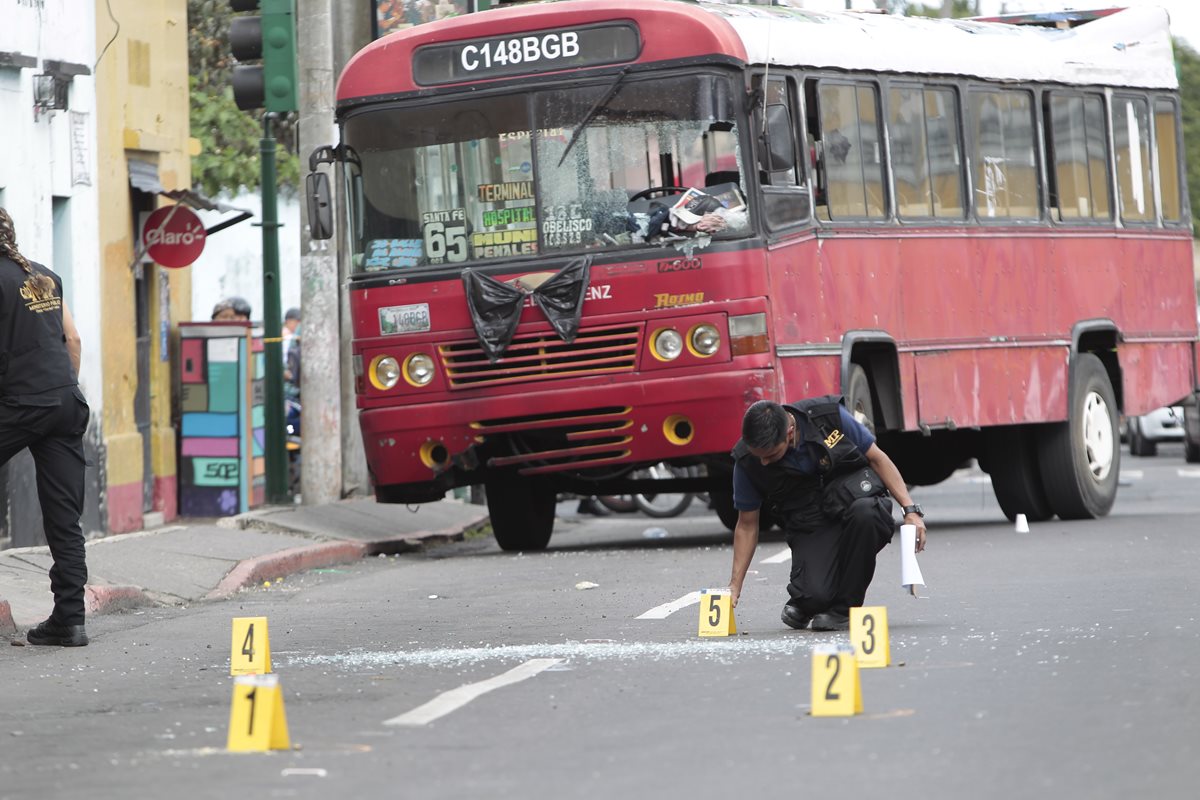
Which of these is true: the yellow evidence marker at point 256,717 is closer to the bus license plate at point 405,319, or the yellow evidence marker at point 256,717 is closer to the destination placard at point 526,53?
the bus license plate at point 405,319

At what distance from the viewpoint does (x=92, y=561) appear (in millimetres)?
14500

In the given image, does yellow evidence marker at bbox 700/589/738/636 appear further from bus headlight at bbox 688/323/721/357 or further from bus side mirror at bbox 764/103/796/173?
bus side mirror at bbox 764/103/796/173

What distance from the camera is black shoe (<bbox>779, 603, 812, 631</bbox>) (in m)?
10.4

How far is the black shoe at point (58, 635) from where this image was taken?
10953 mm

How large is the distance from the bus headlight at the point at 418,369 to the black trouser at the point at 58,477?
481cm

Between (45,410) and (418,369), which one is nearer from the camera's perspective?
(45,410)

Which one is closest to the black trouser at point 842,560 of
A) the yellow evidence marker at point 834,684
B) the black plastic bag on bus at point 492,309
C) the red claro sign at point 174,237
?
the yellow evidence marker at point 834,684

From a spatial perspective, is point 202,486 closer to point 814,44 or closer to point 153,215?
point 153,215

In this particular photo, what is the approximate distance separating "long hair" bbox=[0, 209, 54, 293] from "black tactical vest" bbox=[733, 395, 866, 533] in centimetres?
321

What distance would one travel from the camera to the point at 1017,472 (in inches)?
731

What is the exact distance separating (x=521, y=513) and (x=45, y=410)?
21.9 ft

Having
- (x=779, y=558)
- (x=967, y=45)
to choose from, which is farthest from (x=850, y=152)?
(x=779, y=558)

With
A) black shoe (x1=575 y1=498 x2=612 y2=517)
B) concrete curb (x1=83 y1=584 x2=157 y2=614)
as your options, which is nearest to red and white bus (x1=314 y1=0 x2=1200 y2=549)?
concrete curb (x1=83 y1=584 x2=157 y2=614)

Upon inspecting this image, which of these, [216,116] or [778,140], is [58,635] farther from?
[216,116]
